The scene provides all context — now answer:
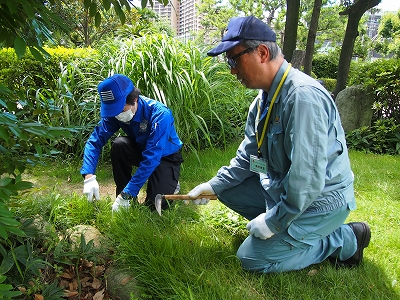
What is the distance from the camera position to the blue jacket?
2.48m

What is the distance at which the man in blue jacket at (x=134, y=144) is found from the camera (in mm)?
2455

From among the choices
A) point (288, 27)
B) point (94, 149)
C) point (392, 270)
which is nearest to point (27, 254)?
point (94, 149)

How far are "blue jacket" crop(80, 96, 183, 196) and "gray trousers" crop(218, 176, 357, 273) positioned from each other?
885 millimetres

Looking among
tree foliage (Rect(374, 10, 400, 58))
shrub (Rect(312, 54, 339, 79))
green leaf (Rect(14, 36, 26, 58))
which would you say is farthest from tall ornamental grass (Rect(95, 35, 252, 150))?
tree foliage (Rect(374, 10, 400, 58))

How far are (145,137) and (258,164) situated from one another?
3.46 ft

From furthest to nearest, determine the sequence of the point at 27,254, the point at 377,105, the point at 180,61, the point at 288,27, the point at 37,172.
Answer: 1. the point at 288,27
2. the point at 377,105
3. the point at 180,61
4. the point at 37,172
5. the point at 27,254

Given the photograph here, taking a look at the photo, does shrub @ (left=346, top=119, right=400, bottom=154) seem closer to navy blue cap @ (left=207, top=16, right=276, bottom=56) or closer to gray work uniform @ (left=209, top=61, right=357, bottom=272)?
gray work uniform @ (left=209, top=61, right=357, bottom=272)

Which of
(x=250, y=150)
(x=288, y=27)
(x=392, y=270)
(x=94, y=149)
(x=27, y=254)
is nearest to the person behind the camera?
(x=27, y=254)

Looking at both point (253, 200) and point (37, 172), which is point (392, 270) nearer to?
point (253, 200)

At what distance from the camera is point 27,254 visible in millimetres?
1710

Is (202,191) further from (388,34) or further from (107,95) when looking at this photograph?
(388,34)

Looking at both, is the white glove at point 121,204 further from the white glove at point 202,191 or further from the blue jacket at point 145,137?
the white glove at point 202,191

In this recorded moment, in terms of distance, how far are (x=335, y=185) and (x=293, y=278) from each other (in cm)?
54

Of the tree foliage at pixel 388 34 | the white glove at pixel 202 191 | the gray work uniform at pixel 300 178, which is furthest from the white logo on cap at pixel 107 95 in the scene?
the tree foliage at pixel 388 34
